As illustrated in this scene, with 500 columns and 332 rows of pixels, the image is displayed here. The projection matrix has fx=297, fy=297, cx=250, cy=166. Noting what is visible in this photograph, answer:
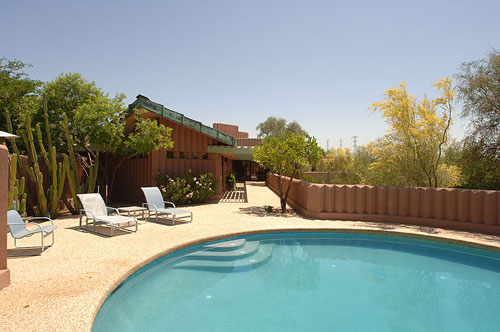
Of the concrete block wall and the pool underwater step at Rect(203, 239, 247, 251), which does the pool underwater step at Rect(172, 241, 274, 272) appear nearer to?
the pool underwater step at Rect(203, 239, 247, 251)

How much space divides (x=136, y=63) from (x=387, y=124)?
1116 cm

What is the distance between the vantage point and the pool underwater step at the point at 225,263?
6.31m

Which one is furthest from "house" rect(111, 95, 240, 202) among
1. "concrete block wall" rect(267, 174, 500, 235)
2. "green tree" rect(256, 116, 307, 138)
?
"green tree" rect(256, 116, 307, 138)

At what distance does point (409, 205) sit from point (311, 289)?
569 cm

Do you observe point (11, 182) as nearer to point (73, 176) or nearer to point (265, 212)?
point (73, 176)

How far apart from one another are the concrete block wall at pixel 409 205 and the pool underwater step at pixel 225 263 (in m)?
3.68

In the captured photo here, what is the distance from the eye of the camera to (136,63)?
1352cm

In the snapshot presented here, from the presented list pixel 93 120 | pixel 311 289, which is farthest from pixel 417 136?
pixel 93 120

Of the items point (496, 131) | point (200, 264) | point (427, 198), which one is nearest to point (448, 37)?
point (496, 131)

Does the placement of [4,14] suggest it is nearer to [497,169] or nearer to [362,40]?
[362,40]

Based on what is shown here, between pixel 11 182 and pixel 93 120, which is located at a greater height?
pixel 93 120

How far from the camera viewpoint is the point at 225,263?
21.7 ft

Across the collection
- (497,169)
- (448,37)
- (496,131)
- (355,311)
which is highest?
(448,37)

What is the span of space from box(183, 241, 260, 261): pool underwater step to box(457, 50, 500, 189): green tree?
8.29 m
